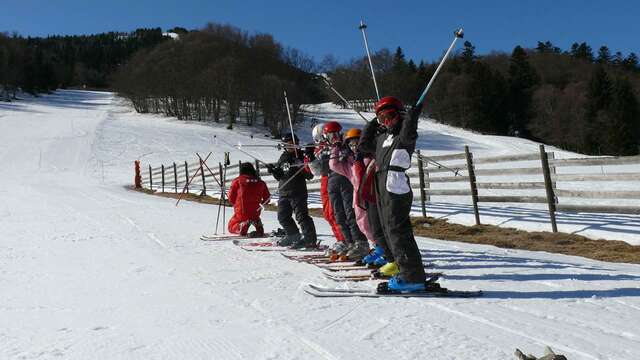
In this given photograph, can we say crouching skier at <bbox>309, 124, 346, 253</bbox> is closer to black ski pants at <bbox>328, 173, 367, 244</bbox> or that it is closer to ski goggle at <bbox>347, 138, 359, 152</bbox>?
black ski pants at <bbox>328, 173, 367, 244</bbox>

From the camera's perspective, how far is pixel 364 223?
6.03 metres

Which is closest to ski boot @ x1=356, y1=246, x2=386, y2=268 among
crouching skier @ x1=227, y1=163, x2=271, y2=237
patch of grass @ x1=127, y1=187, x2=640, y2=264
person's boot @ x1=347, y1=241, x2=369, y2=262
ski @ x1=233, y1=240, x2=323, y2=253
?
person's boot @ x1=347, y1=241, x2=369, y2=262

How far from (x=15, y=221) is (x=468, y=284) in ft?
34.2

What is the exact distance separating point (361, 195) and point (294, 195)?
2.41 metres

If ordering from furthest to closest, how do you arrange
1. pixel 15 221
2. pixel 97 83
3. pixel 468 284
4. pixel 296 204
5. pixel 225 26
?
pixel 97 83 → pixel 225 26 → pixel 15 221 → pixel 296 204 → pixel 468 284

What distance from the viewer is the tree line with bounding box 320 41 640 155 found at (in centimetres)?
5841

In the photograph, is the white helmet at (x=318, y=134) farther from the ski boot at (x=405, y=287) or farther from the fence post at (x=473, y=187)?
the fence post at (x=473, y=187)

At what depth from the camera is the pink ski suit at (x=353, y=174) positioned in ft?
19.2

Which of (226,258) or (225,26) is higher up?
(225,26)

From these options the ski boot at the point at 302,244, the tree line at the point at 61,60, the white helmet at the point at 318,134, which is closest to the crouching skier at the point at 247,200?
the ski boot at the point at 302,244

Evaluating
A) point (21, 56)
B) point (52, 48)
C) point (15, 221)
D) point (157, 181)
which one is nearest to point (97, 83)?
point (52, 48)

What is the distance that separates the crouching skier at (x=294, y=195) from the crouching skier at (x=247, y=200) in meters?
1.23

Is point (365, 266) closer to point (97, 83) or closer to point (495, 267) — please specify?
point (495, 267)

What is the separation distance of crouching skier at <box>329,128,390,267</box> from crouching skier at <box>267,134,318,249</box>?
4.57 feet
